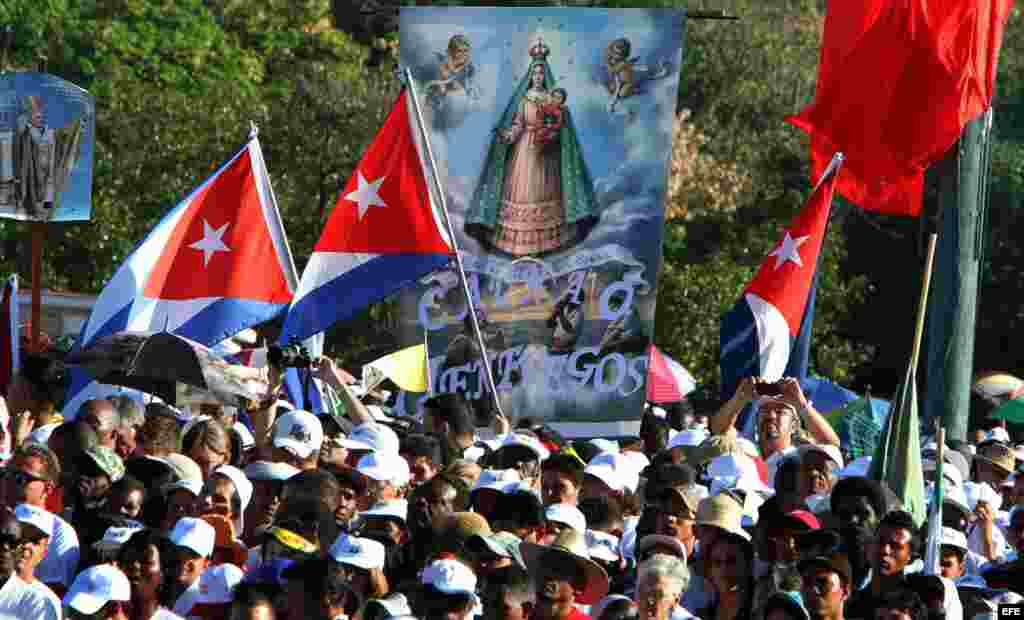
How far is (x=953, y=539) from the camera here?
1003cm

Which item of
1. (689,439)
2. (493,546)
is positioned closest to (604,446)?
(689,439)

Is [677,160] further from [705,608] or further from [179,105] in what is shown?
[705,608]

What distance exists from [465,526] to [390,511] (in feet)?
3.25

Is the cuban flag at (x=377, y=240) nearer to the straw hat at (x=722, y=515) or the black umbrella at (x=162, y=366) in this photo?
the black umbrella at (x=162, y=366)

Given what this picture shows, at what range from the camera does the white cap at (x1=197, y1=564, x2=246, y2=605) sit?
→ 29.1 feet

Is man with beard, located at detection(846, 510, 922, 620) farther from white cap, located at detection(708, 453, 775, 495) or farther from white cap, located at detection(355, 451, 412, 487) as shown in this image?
white cap, located at detection(355, 451, 412, 487)

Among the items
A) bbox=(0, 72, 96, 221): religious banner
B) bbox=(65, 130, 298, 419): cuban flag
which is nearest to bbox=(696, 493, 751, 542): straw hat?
bbox=(65, 130, 298, 419): cuban flag

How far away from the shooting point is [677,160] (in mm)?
33375

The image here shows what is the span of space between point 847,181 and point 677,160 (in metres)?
18.1

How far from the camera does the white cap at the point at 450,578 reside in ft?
27.2

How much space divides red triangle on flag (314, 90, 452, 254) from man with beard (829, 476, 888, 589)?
4248 millimetres

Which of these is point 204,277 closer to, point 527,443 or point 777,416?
point 527,443

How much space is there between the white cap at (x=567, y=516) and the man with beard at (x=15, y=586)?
2.19 metres

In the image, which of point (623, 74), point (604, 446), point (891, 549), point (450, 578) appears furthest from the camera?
point (623, 74)
